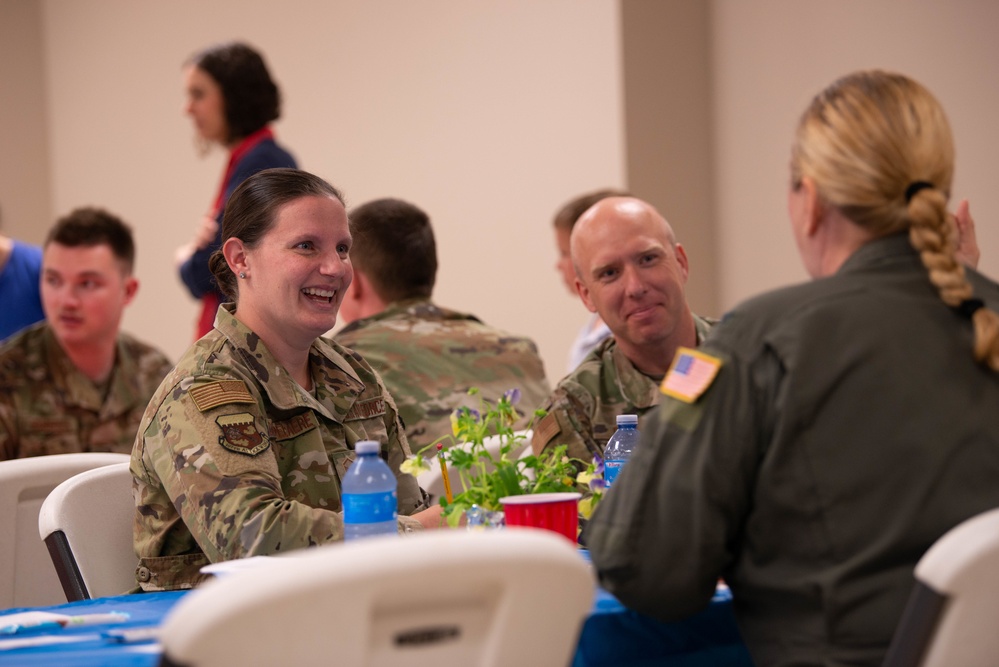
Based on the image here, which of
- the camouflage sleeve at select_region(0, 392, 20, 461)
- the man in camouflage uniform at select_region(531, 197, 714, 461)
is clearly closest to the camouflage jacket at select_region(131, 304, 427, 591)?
the man in camouflage uniform at select_region(531, 197, 714, 461)

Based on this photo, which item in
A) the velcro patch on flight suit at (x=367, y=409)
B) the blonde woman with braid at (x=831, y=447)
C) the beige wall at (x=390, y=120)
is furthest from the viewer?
the beige wall at (x=390, y=120)

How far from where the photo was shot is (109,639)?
1.54m

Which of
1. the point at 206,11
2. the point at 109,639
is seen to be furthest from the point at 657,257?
the point at 206,11

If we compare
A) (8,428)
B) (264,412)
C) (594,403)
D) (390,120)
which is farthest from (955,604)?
(390,120)

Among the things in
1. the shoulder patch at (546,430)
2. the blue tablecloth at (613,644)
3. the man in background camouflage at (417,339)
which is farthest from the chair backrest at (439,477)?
the blue tablecloth at (613,644)

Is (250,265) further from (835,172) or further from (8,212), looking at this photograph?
(8,212)

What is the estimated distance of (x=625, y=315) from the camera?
9.54ft

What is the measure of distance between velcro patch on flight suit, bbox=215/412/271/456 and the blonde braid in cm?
120

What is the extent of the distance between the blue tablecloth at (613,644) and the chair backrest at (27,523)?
3.60 feet

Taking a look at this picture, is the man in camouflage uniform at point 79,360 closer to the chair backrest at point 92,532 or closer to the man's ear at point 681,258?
the chair backrest at point 92,532

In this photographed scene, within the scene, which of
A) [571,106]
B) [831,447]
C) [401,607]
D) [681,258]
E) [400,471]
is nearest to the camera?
[401,607]

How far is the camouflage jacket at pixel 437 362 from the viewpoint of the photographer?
332cm

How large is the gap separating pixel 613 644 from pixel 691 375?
386 millimetres

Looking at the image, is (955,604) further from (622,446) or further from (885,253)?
(622,446)
